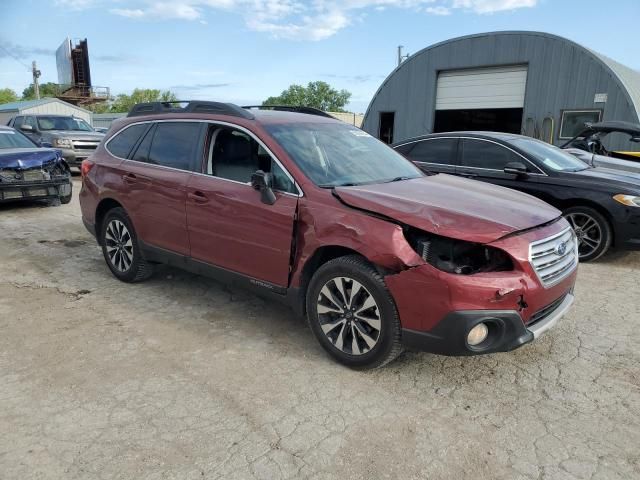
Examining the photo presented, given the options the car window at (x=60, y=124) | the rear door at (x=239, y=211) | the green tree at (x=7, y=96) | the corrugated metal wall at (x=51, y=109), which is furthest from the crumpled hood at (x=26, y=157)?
the green tree at (x=7, y=96)

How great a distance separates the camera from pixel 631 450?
8.40ft

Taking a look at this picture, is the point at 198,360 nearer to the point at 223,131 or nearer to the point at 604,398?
the point at 223,131

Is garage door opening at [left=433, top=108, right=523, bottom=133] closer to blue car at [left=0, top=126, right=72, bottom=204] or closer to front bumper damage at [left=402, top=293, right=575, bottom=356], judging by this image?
blue car at [left=0, top=126, right=72, bottom=204]

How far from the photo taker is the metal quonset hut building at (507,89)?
13.7 metres

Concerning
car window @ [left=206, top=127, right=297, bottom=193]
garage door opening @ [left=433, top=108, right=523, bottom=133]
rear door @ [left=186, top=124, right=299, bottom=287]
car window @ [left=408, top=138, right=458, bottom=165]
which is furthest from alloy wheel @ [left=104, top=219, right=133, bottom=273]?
garage door opening @ [left=433, top=108, right=523, bottom=133]

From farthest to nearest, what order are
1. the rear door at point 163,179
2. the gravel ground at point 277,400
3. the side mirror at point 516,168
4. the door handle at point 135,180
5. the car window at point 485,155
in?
the car window at point 485,155
the side mirror at point 516,168
the door handle at point 135,180
the rear door at point 163,179
the gravel ground at point 277,400

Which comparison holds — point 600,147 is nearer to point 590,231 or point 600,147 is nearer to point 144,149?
point 590,231

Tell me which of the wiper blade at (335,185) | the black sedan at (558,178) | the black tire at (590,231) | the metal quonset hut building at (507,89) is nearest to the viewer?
the wiper blade at (335,185)

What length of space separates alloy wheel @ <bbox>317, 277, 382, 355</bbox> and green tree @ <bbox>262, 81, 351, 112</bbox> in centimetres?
8653

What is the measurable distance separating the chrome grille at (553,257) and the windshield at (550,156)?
325 centimetres

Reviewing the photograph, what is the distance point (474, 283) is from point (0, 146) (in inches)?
367

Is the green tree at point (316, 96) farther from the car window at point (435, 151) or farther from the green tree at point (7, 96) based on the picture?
the car window at point (435, 151)

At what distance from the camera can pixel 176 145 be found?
4.43 meters

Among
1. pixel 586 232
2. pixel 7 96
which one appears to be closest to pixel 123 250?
pixel 586 232
